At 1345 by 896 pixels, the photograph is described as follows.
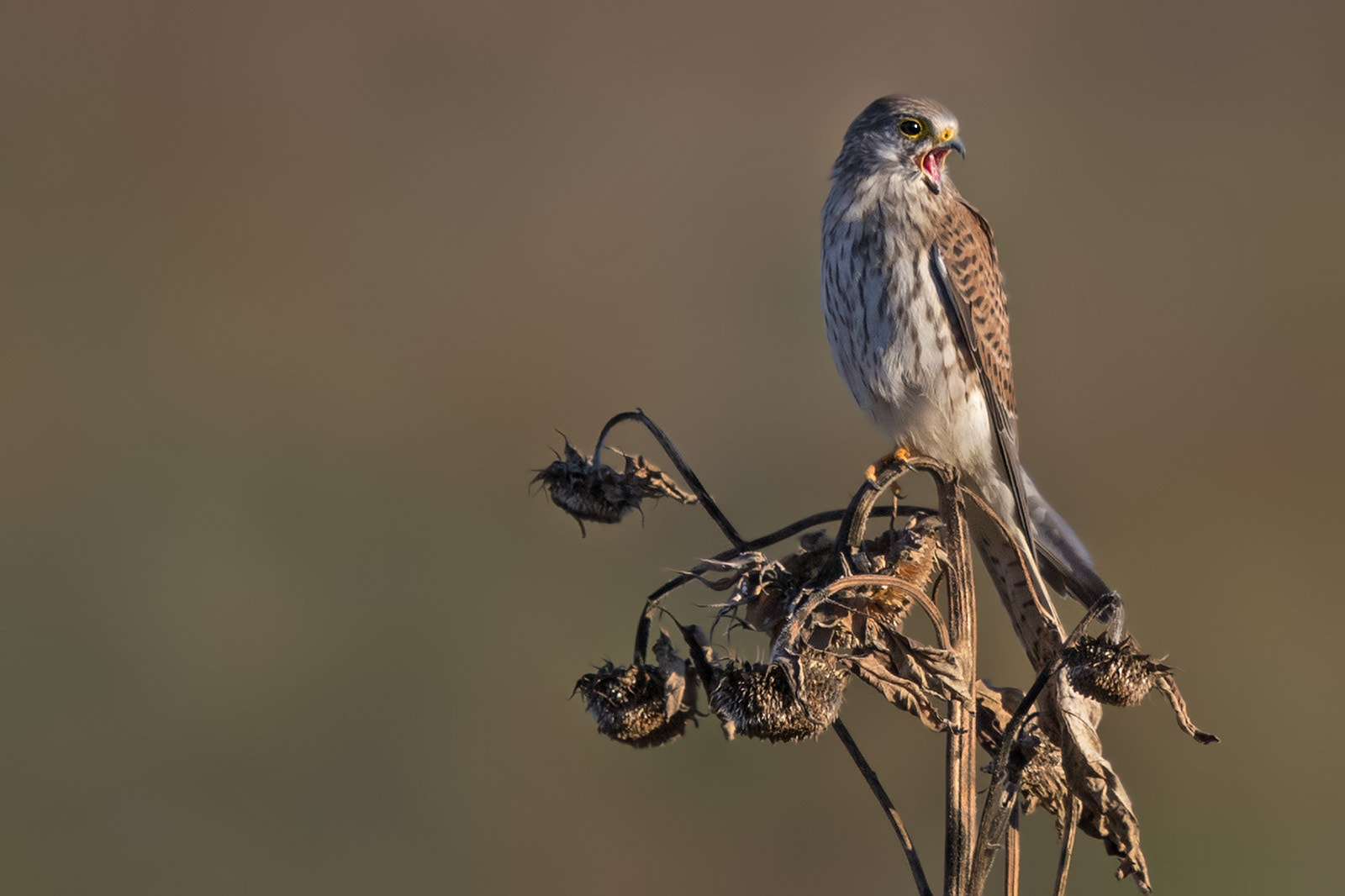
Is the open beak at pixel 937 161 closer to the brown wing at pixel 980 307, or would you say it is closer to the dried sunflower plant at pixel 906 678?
the brown wing at pixel 980 307

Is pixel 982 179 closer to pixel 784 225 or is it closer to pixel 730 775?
pixel 784 225

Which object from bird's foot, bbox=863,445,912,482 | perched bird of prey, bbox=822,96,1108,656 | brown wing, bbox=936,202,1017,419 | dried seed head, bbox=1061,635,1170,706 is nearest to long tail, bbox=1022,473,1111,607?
perched bird of prey, bbox=822,96,1108,656

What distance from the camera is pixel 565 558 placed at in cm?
746

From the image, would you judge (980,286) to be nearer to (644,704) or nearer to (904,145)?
(904,145)

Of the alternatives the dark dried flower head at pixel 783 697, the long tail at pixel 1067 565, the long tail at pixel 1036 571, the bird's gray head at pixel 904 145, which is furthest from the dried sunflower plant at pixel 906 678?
the bird's gray head at pixel 904 145

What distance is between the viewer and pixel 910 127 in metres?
4.37

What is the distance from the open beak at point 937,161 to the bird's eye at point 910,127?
0.08m

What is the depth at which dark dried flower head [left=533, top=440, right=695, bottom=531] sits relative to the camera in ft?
9.04

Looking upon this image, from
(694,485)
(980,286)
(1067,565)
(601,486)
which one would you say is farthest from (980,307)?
(694,485)

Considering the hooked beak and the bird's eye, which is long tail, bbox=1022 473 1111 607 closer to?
the hooked beak

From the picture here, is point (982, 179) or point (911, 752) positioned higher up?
point (982, 179)

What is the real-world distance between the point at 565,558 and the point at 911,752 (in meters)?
2.19

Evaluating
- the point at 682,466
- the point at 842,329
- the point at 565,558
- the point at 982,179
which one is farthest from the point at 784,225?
the point at 682,466

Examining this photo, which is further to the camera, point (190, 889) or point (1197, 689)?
point (1197, 689)
